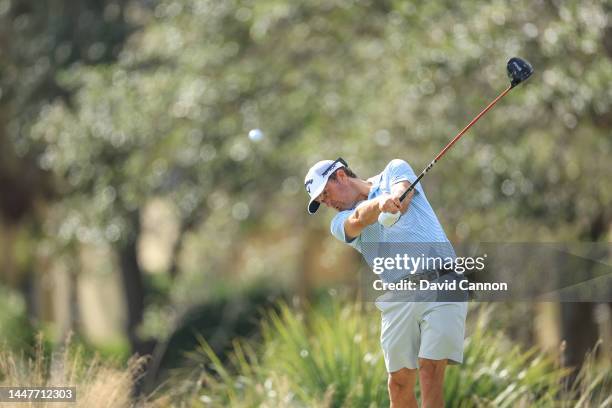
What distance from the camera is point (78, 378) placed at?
6641 mm

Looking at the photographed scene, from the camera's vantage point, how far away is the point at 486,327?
26.6 ft

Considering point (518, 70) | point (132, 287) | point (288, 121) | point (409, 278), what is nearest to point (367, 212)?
point (409, 278)

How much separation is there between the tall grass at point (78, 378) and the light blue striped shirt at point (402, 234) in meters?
1.55

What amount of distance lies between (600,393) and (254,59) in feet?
23.5

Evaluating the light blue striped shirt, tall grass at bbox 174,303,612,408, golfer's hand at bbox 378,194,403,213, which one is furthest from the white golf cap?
tall grass at bbox 174,303,612,408

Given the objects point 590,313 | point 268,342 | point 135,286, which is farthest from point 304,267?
point 268,342

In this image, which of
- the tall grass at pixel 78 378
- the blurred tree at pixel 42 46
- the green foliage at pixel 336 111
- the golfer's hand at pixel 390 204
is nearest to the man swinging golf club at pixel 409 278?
the golfer's hand at pixel 390 204

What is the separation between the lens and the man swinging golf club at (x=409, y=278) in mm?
5434

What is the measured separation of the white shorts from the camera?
17.8 ft

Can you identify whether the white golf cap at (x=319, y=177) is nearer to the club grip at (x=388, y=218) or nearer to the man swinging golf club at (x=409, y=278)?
the man swinging golf club at (x=409, y=278)

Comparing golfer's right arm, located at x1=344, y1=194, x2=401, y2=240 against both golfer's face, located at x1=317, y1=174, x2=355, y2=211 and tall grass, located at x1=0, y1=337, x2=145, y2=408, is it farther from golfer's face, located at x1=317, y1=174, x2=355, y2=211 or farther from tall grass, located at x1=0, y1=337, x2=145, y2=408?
tall grass, located at x1=0, y1=337, x2=145, y2=408

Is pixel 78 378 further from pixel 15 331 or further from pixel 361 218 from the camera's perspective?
A: pixel 15 331

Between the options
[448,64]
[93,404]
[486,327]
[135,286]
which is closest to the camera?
[93,404]

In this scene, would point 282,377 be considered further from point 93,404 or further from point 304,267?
point 304,267
